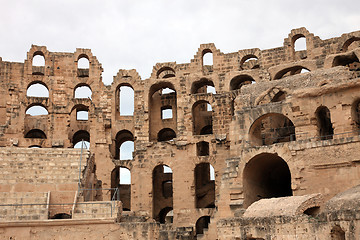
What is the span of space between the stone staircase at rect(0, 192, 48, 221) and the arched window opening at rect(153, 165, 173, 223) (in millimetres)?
13920

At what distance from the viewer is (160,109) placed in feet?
122

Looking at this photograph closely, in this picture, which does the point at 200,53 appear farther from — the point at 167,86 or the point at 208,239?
the point at 208,239

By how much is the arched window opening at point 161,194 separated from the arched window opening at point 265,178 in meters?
8.99

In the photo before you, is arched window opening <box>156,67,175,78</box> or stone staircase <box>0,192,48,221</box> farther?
arched window opening <box>156,67,175,78</box>

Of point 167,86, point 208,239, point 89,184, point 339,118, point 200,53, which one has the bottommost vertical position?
point 208,239

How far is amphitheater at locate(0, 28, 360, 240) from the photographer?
1930cm

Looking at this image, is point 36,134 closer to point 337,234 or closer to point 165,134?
point 165,134

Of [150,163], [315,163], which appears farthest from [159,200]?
[315,163]

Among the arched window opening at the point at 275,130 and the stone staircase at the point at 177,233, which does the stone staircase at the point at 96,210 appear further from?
the arched window opening at the point at 275,130

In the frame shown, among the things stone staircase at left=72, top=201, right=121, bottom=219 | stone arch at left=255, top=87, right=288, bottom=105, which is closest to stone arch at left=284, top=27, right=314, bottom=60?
stone arch at left=255, top=87, right=288, bottom=105

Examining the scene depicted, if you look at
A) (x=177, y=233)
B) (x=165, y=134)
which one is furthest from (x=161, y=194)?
(x=177, y=233)

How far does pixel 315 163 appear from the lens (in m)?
22.5

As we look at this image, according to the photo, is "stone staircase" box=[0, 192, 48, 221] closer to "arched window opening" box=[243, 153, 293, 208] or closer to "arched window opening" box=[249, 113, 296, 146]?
"arched window opening" box=[243, 153, 293, 208]

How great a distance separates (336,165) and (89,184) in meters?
11.5
